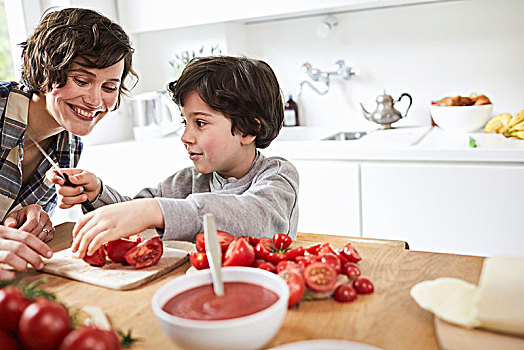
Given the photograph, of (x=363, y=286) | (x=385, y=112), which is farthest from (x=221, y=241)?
(x=385, y=112)

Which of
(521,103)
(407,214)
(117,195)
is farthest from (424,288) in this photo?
(521,103)

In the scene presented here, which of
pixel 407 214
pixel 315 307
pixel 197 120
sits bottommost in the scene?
pixel 407 214

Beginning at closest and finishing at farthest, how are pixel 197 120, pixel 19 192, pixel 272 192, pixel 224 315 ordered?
pixel 224 315
pixel 272 192
pixel 197 120
pixel 19 192

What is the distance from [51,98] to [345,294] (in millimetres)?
1062

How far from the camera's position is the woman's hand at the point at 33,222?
1212 millimetres

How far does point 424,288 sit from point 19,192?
1.26 meters

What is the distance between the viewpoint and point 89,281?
936 mm

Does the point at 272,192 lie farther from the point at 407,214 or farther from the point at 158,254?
the point at 407,214

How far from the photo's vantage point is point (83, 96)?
55.9 inches

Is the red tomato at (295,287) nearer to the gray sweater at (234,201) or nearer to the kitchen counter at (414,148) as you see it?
the gray sweater at (234,201)

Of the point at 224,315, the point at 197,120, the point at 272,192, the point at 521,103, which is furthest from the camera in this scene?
the point at 521,103

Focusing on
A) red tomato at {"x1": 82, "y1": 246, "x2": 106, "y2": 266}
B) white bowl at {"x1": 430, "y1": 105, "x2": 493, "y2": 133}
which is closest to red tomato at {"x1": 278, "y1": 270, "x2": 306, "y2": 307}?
red tomato at {"x1": 82, "y1": 246, "x2": 106, "y2": 266}

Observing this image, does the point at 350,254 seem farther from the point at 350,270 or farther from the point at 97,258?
the point at 97,258

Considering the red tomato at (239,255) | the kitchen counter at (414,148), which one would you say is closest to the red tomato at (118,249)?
the red tomato at (239,255)
